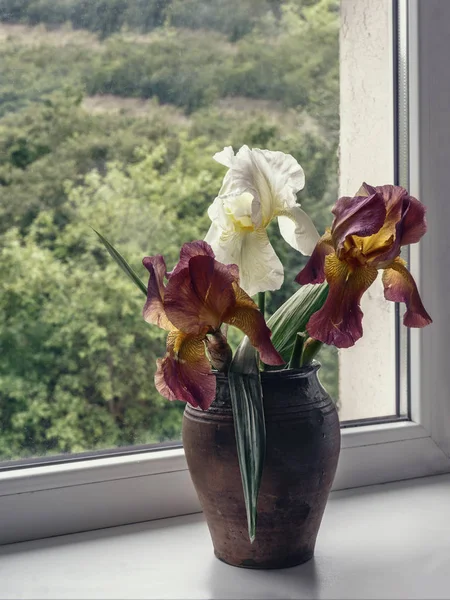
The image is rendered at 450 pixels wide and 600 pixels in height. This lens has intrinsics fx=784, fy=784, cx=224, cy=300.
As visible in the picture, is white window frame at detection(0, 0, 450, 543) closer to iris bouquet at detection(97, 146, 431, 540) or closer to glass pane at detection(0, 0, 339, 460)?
glass pane at detection(0, 0, 339, 460)

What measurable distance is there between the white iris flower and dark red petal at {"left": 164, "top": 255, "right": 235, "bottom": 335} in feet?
0.20

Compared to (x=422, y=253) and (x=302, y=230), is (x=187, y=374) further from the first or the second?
(x=422, y=253)

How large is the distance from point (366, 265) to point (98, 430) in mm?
463

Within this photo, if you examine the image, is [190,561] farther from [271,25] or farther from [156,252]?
[271,25]

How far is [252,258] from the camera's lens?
2.58ft

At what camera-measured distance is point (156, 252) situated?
1080 millimetres

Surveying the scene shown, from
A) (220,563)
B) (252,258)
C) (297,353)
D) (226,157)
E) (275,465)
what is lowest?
(220,563)

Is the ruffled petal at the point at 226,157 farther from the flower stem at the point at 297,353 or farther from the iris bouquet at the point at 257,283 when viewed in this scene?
the flower stem at the point at 297,353

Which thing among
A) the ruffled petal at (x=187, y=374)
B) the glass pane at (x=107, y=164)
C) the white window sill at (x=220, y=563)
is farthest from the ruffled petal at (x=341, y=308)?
the glass pane at (x=107, y=164)

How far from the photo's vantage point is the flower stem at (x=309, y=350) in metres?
0.81

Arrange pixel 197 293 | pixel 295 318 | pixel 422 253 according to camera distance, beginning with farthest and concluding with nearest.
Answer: pixel 422 253 < pixel 295 318 < pixel 197 293

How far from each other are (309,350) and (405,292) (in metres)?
0.12

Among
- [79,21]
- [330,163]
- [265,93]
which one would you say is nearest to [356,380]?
[330,163]

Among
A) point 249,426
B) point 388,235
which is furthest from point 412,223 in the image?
point 249,426
